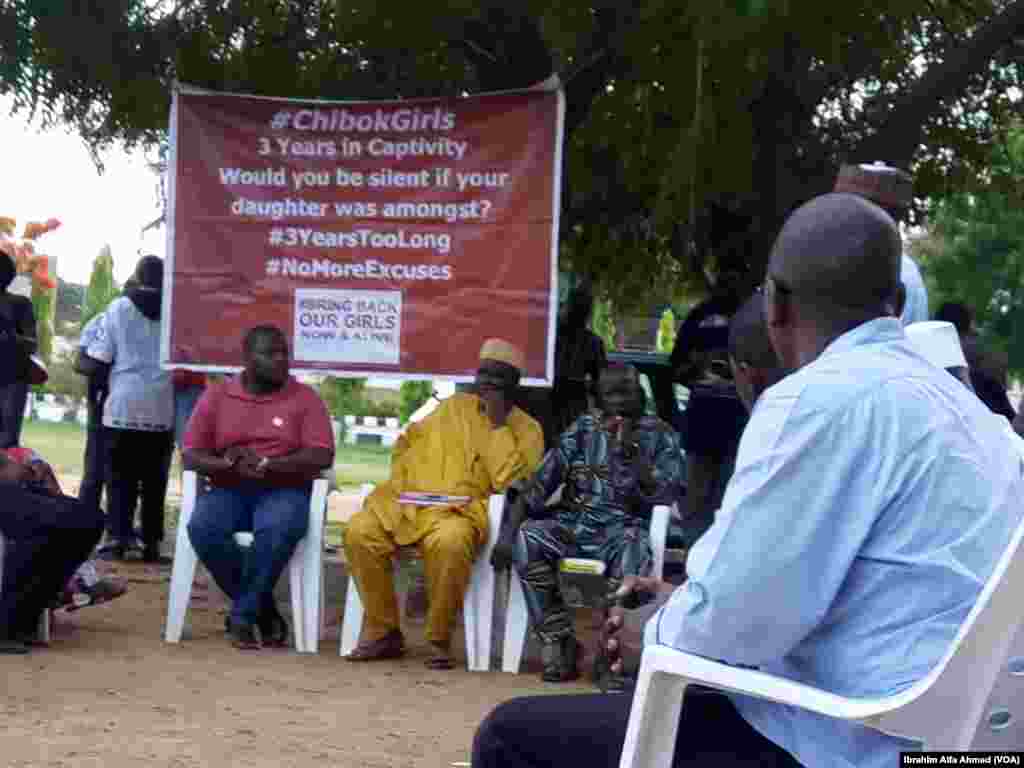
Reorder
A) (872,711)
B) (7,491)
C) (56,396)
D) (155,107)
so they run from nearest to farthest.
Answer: (872,711) < (7,491) < (155,107) < (56,396)

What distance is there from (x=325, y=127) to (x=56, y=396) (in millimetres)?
25199

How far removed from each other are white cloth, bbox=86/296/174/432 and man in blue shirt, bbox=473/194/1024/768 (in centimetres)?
809

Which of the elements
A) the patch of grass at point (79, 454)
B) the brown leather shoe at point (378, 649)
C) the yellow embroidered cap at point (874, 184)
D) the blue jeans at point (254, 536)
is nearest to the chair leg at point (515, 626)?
the brown leather shoe at point (378, 649)

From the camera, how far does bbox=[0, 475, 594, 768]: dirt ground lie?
5969 mm

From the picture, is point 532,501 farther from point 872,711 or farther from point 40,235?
point 40,235

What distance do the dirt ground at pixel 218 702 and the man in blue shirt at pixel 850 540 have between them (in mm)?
3227

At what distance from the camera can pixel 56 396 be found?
32.9 metres

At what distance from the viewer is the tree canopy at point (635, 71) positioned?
7.74 metres

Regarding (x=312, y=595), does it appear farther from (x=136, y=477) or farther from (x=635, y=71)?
(x=136, y=477)

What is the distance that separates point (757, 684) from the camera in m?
2.88

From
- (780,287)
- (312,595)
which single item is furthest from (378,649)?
(780,287)

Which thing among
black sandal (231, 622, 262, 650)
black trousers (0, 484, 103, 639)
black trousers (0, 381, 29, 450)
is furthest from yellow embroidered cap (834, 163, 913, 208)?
black trousers (0, 381, 29, 450)

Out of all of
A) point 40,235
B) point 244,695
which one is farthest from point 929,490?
point 40,235

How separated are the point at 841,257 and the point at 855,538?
486 millimetres
